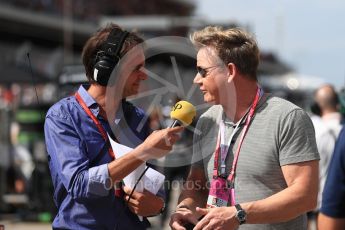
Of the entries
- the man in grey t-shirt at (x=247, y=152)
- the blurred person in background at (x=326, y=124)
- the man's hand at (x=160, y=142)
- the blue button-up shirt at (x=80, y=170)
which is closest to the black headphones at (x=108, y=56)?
the blue button-up shirt at (x=80, y=170)

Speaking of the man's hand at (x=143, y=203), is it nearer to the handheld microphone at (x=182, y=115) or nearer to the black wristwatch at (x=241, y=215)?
the handheld microphone at (x=182, y=115)

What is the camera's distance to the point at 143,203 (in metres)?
3.83

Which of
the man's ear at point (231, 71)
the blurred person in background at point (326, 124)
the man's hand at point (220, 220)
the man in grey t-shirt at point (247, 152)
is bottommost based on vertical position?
the blurred person in background at point (326, 124)

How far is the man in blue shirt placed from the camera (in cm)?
369

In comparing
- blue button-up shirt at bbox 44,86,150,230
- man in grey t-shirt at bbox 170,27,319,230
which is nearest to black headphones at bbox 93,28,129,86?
blue button-up shirt at bbox 44,86,150,230

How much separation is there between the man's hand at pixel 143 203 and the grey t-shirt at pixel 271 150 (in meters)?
0.41

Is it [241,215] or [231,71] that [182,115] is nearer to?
[231,71]

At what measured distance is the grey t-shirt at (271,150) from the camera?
3.55 m

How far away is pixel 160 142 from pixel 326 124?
530 centimetres

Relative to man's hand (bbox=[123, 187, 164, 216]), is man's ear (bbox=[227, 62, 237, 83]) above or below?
above

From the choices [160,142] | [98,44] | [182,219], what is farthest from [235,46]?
[182,219]

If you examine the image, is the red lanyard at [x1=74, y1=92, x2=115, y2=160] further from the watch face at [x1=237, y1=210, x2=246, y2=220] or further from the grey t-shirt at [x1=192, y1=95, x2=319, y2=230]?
the watch face at [x1=237, y1=210, x2=246, y2=220]

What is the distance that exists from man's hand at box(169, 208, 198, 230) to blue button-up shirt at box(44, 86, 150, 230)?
29 centimetres

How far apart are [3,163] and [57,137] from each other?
36.3 feet
